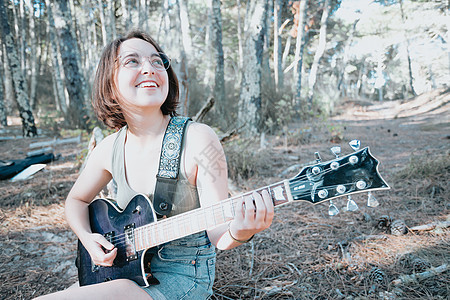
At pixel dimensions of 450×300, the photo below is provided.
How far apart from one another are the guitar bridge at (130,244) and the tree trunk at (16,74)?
9331mm

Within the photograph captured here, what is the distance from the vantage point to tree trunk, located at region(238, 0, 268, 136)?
644 centimetres

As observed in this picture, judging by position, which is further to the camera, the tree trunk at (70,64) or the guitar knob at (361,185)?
the tree trunk at (70,64)

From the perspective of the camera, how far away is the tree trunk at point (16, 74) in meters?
Result: 8.33

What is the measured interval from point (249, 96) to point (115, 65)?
5368 mm

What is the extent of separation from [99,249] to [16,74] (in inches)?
380

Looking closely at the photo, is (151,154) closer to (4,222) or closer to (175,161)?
(175,161)

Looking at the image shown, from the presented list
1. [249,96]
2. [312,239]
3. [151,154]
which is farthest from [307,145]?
[151,154]

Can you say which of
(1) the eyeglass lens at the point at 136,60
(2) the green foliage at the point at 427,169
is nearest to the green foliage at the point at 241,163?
(2) the green foliage at the point at 427,169

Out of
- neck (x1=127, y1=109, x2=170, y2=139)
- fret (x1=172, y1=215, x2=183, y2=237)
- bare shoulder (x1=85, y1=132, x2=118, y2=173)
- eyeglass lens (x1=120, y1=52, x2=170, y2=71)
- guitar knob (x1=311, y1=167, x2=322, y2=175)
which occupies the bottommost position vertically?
fret (x1=172, y1=215, x2=183, y2=237)

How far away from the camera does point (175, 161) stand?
1.39m

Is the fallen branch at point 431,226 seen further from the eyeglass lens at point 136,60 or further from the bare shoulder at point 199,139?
the eyeglass lens at point 136,60

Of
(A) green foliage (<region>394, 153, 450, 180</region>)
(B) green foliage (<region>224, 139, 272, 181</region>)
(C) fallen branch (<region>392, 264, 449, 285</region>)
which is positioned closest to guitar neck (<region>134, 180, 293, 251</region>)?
(C) fallen branch (<region>392, 264, 449, 285</region>)

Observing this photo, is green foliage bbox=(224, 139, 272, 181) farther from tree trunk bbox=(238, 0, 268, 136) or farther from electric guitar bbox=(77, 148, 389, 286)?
electric guitar bbox=(77, 148, 389, 286)

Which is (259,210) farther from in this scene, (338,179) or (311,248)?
(311,248)
